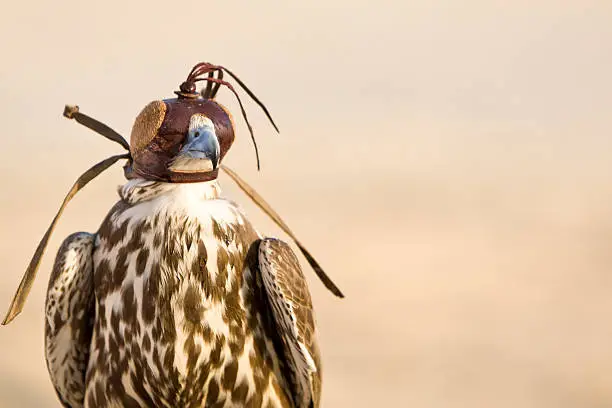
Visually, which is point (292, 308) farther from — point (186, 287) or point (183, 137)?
point (183, 137)

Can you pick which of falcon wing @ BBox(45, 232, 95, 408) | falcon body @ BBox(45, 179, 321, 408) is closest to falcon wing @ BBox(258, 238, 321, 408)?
falcon body @ BBox(45, 179, 321, 408)

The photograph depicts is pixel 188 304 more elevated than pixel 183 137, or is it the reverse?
pixel 183 137

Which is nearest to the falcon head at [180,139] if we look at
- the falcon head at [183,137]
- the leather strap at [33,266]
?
the falcon head at [183,137]

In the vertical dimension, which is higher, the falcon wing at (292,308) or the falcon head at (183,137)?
the falcon head at (183,137)

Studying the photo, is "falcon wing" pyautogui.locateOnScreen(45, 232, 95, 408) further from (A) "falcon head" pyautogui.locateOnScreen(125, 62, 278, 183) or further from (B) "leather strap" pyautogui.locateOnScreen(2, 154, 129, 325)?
(A) "falcon head" pyautogui.locateOnScreen(125, 62, 278, 183)

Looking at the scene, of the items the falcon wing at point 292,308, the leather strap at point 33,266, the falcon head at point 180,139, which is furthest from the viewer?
the leather strap at point 33,266

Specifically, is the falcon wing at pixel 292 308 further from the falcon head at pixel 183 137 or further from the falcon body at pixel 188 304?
the falcon head at pixel 183 137

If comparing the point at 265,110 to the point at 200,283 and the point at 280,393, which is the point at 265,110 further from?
the point at 280,393

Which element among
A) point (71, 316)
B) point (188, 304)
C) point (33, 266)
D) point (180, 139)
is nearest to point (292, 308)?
point (188, 304)
